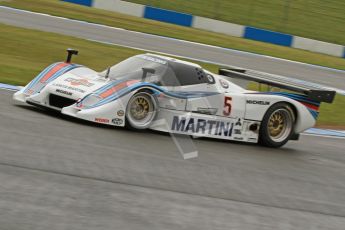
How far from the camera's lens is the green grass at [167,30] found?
25812mm

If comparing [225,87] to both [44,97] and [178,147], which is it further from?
[44,97]

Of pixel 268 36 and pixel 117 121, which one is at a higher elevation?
pixel 268 36

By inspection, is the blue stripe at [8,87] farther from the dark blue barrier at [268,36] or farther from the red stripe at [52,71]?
the dark blue barrier at [268,36]

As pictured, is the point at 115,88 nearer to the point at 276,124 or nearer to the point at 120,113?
the point at 120,113

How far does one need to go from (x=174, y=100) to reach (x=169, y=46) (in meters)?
13.1

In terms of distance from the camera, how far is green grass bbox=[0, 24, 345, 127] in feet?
46.5

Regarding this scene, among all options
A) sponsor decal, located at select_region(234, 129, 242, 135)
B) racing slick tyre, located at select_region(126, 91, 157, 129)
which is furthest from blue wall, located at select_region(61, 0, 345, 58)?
racing slick tyre, located at select_region(126, 91, 157, 129)

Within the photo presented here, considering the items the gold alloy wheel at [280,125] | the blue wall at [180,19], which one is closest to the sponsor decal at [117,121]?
the gold alloy wheel at [280,125]

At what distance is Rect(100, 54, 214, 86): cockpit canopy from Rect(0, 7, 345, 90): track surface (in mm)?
10883

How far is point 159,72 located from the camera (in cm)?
993

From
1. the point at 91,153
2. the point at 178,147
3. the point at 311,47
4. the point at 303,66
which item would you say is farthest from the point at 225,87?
the point at 311,47

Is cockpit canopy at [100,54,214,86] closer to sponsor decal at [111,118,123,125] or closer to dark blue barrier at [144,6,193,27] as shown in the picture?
sponsor decal at [111,118,123,125]

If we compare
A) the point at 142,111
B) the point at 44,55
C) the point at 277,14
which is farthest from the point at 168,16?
the point at 142,111

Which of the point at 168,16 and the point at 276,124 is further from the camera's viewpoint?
the point at 168,16
